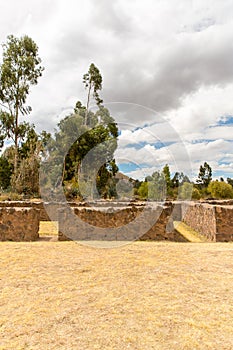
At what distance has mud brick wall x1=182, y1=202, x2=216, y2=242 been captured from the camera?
8500 mm

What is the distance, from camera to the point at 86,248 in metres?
6.96

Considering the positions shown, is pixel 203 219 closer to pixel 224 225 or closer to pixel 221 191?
pixel 224 225

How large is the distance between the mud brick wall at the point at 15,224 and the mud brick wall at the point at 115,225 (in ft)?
2.75

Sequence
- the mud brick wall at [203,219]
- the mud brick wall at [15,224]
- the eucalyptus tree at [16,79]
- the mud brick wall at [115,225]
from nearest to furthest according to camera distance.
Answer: the mud brick wall at [15,224] < the mud brick wall at [115,225] < the mud brick wall at [203,219] < the eucalyptus tree at [16,79]

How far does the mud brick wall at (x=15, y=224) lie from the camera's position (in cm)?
786

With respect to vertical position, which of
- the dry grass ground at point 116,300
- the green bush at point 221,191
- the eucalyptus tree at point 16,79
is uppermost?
the eucalyptus tree at point 16,79

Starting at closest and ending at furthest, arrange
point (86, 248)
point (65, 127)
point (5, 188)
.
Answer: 1. point (86, 248)
2. point (65, 127)
3. point (5, 188)

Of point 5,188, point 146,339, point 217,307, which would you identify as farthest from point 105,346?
point 5,188

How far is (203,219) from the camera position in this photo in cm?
984

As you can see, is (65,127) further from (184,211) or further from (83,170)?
(184,211)

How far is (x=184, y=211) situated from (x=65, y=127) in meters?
15.3

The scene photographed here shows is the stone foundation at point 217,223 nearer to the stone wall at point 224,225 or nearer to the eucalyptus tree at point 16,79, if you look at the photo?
the stone wall at point 224,225

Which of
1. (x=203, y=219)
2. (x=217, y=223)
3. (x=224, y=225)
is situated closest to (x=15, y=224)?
(x=217, y=223)

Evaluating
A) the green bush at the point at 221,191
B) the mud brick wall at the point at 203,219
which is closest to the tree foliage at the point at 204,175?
the green bush at the point at 221,191
